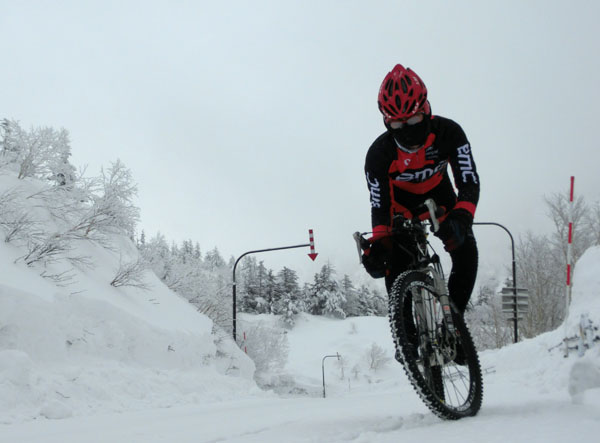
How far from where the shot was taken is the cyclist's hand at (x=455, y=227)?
2943mm

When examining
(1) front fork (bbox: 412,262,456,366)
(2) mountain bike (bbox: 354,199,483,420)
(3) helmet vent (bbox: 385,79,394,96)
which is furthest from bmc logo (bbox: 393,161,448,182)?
(1) front fork (bbox: 412,262,456,366)

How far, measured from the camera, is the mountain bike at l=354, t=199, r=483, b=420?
3086 mm

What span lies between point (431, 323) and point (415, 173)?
3.85 ft

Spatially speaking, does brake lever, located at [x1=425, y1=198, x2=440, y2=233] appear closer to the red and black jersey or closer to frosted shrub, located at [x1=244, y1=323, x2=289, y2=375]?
the red and black jersey

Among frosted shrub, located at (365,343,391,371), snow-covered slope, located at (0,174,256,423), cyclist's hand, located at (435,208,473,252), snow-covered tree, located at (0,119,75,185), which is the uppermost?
snow-covered tree, located at (0,119,75,185)

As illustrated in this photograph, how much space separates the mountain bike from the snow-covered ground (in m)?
0.25

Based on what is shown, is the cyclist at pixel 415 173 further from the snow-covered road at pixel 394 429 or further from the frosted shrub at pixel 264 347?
the frosted shrub at pixel 264 347

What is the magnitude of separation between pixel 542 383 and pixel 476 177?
9.90 feet

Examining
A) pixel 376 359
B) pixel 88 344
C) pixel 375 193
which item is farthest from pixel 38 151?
pixel 376 359

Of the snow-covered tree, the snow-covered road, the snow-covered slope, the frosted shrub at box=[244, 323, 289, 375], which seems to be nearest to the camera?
the snow-covered road

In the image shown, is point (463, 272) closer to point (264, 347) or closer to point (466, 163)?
point (466, 163)

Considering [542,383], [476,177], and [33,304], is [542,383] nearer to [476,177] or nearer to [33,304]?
[476,177]

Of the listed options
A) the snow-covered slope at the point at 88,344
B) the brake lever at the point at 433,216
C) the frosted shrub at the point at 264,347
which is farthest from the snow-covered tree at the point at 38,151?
the frosted shrub at the point at 264,347

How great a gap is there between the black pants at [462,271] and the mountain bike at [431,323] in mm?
199
